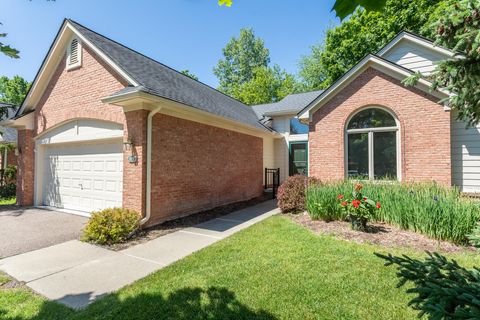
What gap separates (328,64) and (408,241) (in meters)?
20.5

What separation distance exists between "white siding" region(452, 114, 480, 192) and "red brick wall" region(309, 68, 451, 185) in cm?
98

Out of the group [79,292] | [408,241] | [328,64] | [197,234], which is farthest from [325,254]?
[328,64]

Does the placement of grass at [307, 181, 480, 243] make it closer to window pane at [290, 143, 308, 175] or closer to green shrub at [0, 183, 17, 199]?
window pane at [290, 143, 308, 175]

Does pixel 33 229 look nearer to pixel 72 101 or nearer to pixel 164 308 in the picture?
pixel 72 101

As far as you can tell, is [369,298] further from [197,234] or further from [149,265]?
[197,234]

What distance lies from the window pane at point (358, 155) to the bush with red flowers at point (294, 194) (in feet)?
5.07

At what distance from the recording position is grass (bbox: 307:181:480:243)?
565 centimetres

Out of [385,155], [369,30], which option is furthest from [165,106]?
[369,30]

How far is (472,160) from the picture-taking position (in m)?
8.50

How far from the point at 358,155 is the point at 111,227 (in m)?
8.47

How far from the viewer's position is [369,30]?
2036 centimetres

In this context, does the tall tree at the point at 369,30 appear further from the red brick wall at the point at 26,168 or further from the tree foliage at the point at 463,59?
the red brick wall at the point at 26,168

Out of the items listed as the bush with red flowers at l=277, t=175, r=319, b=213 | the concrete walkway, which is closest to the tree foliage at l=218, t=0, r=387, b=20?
the concrete walkway

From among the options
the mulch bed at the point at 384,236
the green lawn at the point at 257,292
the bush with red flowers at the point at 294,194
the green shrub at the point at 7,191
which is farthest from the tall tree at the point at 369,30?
the green shrub at the point at 7,191
